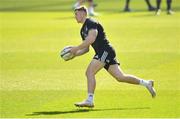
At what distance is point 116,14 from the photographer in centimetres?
3703

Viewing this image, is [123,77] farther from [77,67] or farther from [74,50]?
[77,67]

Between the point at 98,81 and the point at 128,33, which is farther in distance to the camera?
the point at 128,33

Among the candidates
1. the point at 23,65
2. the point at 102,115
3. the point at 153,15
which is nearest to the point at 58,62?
the point at 23,65

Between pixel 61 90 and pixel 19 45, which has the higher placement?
pixel 19 45

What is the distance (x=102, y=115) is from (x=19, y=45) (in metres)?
12.2

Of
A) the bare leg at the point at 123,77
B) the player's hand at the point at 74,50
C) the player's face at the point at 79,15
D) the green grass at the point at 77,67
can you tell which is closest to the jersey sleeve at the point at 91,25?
the player's face at the point at 79,15

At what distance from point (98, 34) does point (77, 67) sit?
5.86 meters

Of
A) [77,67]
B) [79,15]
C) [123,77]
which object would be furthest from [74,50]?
[77,67]

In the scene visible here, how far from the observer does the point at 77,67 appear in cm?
1891

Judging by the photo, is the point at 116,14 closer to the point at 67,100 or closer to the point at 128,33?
the point at 128,33

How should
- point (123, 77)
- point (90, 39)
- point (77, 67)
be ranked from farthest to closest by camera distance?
point (77, 67), point (123, 77), point (90, 39)

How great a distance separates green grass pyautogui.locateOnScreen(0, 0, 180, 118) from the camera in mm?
12883

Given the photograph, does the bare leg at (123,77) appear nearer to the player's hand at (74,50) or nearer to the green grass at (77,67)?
the green grass at (77,67)

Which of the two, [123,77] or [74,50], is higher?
[74,50]
